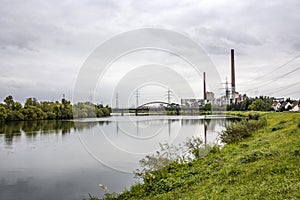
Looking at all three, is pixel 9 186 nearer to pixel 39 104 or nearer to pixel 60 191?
pixel 60 191

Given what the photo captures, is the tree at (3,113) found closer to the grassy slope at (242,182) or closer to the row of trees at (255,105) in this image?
the row of trees at (255,105)

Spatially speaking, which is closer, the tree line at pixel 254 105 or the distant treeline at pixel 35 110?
the distant treeline at pixel 35 110

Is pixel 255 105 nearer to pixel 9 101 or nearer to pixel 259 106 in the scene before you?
pixel 259 106

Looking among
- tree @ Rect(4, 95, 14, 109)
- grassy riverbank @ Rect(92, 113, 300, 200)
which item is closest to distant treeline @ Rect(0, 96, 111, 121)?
tree @ Rect(4, 95, 14, 109)

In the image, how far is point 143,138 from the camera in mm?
21344

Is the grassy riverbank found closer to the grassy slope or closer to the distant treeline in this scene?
the grassy slope

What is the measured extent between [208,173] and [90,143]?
48.1 ft

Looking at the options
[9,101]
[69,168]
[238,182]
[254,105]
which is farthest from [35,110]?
[238,182]

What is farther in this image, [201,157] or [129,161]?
[129,161]

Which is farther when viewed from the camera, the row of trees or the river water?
the row of trees

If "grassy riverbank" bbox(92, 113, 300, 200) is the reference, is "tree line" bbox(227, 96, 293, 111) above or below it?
above

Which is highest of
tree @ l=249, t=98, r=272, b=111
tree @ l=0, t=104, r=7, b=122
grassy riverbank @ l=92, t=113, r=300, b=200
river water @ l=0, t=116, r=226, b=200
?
tree @ l=249, t=98, r=272, b=111

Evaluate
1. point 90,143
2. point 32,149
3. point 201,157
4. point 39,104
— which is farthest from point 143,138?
point 39,104

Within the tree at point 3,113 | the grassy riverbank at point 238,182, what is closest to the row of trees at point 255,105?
the tree at point 3,113
